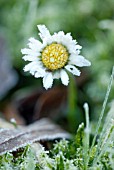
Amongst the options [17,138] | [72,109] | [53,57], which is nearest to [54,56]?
[53,57]

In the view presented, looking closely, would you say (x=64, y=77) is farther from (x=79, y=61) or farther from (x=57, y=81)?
(x=57, y=81)

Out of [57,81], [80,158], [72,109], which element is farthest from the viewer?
[57,81]

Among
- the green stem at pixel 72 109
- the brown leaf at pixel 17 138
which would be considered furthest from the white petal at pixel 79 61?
the green stem at pixel 72 109

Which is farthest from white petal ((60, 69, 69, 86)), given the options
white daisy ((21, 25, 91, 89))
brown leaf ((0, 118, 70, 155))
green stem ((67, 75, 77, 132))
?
green stem ((67, 75, 77, 132))

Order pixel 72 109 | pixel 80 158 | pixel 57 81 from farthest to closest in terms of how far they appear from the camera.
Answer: pixel 57 81 < pixel 72 109 < pixel 80 158

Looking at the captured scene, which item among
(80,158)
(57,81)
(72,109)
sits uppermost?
(57,81)

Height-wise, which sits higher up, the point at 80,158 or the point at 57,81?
the point at 57,81

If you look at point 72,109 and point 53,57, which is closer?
point 53,57

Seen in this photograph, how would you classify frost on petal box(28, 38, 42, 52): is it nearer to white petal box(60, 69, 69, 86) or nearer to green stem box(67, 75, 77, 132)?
white petal box(60, 69, 69, 86)
